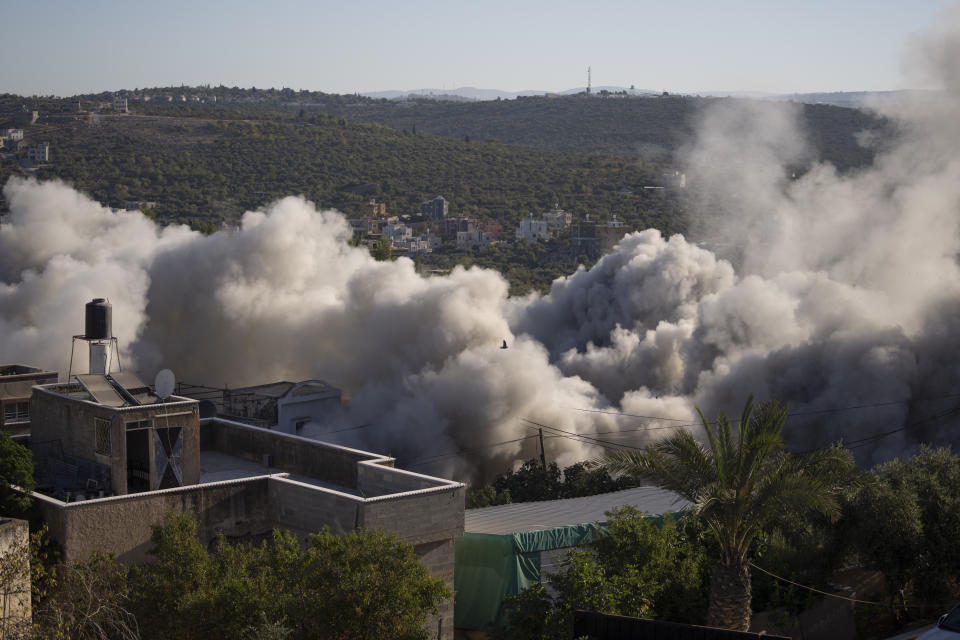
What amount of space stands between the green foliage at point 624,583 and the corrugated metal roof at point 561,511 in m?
1.76

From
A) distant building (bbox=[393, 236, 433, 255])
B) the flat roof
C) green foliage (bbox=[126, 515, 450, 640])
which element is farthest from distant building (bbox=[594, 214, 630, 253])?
green foliage (bbox=[126, 515, 450, 640])

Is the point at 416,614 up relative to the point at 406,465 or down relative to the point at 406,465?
up

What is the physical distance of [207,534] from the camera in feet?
55.7

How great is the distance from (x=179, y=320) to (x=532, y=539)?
26.1 m

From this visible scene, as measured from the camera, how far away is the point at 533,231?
78.6 metres

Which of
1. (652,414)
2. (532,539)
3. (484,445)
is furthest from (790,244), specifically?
(532,539)

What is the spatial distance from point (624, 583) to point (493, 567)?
3040 millimetres

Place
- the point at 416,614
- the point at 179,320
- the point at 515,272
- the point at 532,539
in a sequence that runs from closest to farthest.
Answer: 1. the point at 416,614
2. the point at 532,539
3. the point at 179,320
4. the point at 515,272

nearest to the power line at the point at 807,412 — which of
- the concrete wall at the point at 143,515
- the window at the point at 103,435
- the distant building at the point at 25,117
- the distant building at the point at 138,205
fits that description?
the concrete wall at the point at 143,515

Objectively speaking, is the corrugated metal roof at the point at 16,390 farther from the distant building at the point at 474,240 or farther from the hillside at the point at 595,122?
the hillside at the point at 595,122

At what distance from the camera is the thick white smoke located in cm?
3522

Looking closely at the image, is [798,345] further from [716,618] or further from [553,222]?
[553,222]

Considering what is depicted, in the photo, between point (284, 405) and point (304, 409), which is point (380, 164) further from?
point (284, 405)

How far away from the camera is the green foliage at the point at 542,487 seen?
1062 inches
